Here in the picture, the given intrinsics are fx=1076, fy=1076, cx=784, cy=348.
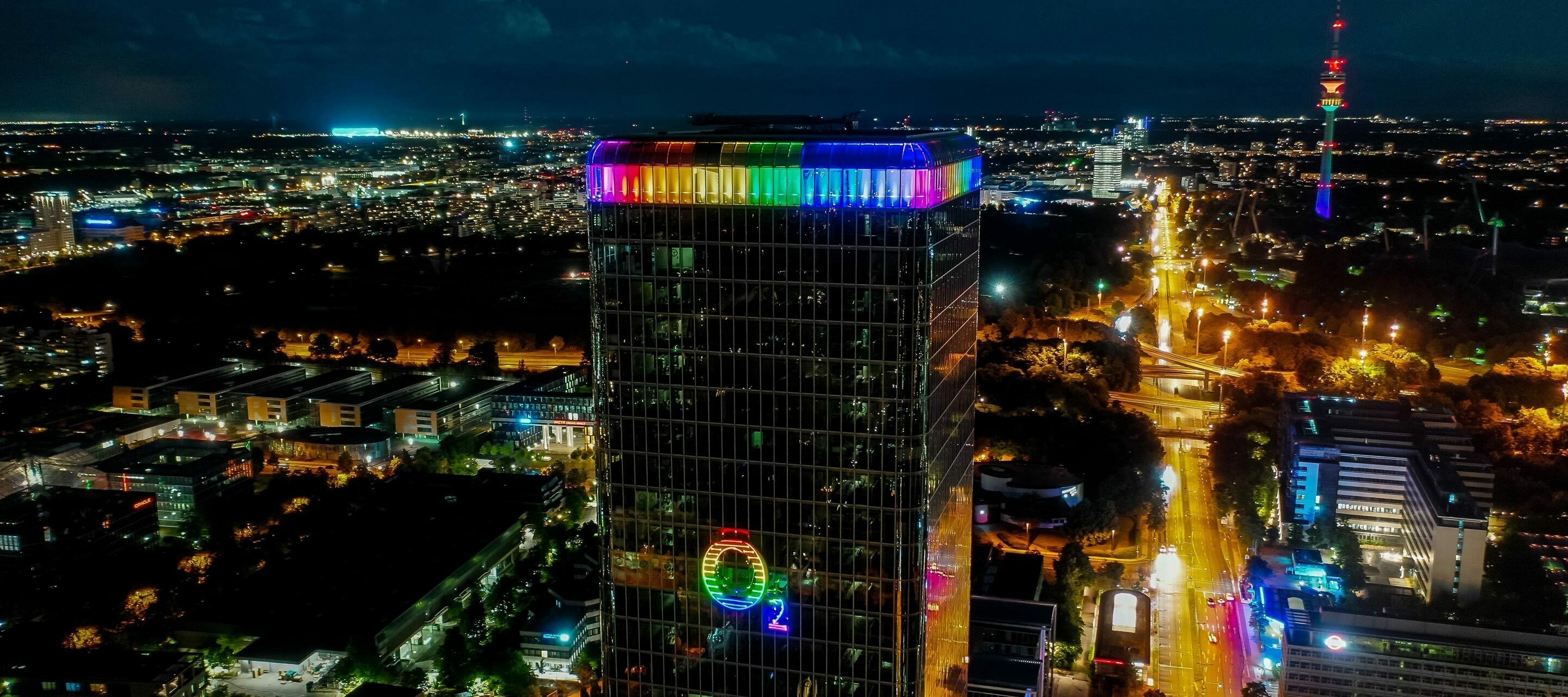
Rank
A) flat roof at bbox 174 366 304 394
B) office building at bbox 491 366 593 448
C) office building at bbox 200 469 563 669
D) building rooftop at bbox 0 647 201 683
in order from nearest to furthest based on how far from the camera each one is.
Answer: building rooftop at bbox 0 647 201 683 < office building at bbox 200 469 563 669 < office building at bbox 491 366 593 448 < flat roof at bbox 174 366 304 394

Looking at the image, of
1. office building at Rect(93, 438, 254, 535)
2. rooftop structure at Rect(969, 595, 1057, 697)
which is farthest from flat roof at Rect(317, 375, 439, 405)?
rooftop structure at Rect(969, 595, 1057, 697)

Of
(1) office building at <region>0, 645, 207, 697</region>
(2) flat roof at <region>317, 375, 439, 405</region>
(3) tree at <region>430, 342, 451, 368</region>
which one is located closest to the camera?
(1) office building at <region>0, 645, 207, 697</region>

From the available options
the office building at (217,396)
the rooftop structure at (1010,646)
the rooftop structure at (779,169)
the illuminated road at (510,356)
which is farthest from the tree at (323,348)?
the rooftop structure at (779,169)

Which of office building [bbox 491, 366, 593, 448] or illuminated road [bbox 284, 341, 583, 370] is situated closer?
office building [bbox 491, 366, 593, 448]

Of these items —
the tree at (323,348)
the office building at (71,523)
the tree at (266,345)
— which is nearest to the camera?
the office building at (71,523)

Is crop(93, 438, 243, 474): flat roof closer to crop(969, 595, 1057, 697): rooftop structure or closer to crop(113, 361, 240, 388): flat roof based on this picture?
crop(113, 361, 240, 388): flat roof

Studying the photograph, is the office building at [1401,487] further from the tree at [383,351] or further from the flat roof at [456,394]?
the tree at [383,351]

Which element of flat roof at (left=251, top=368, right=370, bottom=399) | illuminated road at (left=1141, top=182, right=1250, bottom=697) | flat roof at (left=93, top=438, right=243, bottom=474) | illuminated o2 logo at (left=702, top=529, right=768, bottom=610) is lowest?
illuminated road at (left=1141, top=182, right=1250, bottom=697)
